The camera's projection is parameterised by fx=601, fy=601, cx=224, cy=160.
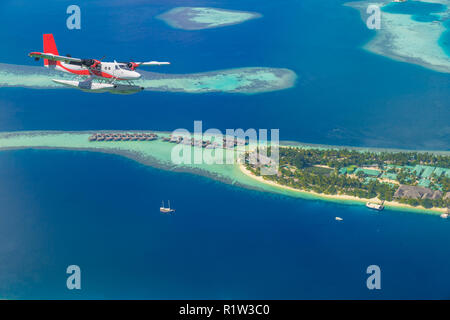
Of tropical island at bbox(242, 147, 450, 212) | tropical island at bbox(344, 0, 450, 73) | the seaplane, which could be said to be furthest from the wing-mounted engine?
tropical island at bbox(344, 0, 450, 73)

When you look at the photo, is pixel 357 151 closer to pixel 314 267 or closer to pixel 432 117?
pixel 432 117

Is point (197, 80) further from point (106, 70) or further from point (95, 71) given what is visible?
point (106, 70)

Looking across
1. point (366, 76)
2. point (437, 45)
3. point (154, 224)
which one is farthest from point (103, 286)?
point (437, 45)

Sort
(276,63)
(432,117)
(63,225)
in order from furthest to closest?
(276,63), (432,117), (63,225)

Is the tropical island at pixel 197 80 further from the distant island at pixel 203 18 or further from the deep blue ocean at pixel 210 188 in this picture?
the distant island at pixel 203 18

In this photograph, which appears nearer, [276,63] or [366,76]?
[366,76]
